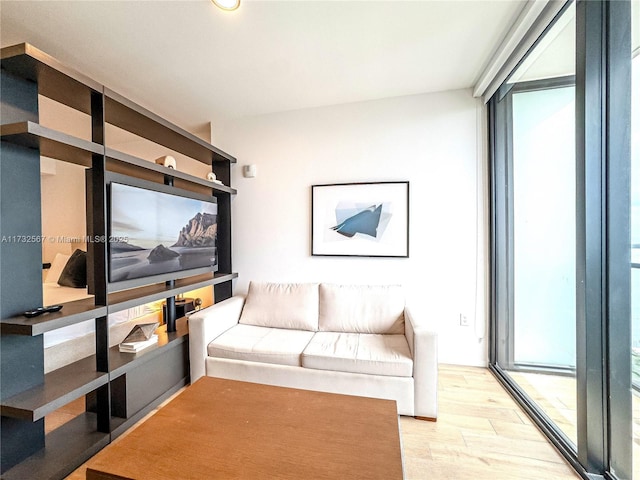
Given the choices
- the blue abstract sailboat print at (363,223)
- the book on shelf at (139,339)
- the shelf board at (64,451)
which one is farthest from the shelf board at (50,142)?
the blue abstract sailboat print at (363,223)

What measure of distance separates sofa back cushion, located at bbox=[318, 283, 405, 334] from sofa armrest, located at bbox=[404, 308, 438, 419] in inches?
20.7

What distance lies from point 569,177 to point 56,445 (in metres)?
3.26

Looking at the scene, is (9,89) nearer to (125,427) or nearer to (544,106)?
(125,427)

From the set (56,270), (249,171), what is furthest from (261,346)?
(56,270)

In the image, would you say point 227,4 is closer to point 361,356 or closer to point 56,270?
point 361,356

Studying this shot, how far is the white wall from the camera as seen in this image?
8.16 ft

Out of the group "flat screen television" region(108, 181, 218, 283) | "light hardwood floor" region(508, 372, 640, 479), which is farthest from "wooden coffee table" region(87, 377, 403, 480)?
"light hardwood floor" region(508, 372, 640, 479)

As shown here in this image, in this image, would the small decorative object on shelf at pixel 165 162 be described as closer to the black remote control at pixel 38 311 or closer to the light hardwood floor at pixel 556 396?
the black remote control at pixel 38 311

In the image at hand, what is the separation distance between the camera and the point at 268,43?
1851 millimetres

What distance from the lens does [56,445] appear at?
1463 millimetres

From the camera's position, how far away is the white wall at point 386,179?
2488 mm

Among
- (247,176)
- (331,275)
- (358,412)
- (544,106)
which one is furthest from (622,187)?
(247,176)

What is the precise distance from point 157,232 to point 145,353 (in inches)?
33.4

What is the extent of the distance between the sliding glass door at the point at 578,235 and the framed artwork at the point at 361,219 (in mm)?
896
